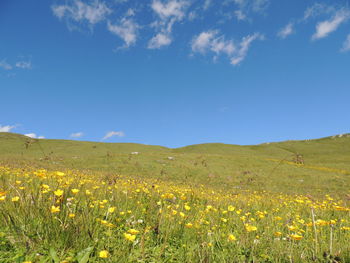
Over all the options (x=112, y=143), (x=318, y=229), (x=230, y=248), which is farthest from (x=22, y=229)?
(x=112, y=143)

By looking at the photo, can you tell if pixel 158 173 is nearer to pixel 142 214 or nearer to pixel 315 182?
pixel 315 182

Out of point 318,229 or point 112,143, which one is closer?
point 318,229

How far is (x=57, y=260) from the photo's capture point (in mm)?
2500

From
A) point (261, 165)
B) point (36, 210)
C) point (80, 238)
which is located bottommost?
point (80, 238)

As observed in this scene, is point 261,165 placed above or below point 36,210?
above

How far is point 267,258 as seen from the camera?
3.46 meters

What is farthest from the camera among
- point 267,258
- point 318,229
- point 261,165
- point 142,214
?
point 261,165

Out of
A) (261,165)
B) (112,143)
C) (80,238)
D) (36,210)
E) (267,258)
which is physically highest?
(112,143)

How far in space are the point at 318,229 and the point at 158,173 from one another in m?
23.9

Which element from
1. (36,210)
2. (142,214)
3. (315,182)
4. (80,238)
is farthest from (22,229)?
(315,182)

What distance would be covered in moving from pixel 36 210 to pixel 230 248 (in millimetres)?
3149

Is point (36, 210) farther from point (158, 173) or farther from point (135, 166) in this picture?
point (135, 166)

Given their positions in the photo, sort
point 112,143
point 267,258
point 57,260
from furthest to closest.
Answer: point 112,143, point 267,258, point 57,260

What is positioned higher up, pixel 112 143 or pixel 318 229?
pixel 112 143
